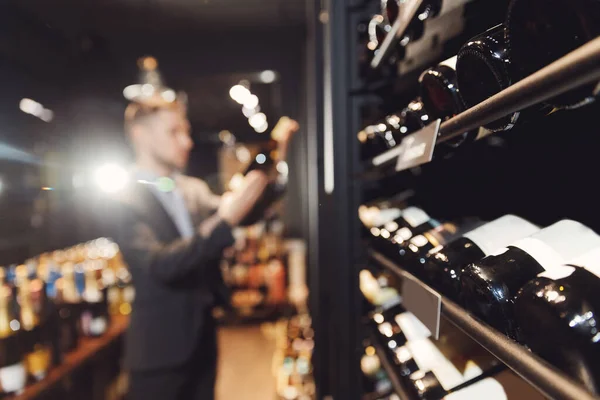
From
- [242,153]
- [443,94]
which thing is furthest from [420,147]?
[242,153]

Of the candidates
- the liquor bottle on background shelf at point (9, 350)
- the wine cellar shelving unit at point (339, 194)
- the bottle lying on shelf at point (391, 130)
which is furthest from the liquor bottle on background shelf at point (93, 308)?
the bottle lying on shelf at point (391, 130)

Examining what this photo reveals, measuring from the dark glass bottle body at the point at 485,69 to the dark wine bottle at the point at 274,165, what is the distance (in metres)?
1.14

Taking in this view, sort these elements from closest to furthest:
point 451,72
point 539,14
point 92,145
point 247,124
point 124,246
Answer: point 539,14, point 451,72, point 124,246, point 92,145, point 247,124

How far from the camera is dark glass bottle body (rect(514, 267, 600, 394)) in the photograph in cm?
33

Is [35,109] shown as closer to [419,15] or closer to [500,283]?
[419,15]

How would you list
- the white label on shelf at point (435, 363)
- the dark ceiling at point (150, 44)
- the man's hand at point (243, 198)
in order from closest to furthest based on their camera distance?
the white label on shelf at point (435, 363), the man's hand at point (243, 198), the dark ceiling at point (150, 44)

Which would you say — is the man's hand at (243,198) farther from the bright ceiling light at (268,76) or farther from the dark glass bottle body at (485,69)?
the bright ceiling light at (268,76)

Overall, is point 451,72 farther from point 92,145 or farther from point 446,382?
point 92,145

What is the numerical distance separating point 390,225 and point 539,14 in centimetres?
55

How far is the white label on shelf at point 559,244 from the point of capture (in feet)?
1.57

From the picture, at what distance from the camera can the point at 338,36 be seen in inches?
41.6

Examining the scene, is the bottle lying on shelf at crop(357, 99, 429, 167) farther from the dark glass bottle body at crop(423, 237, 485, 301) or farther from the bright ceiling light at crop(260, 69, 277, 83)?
the bright ceiling light at crop(260, 69, 277, 83)

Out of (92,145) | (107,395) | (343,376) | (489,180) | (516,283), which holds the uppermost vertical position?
(92,145)

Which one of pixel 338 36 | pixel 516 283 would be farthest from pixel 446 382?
pixel 338 36
